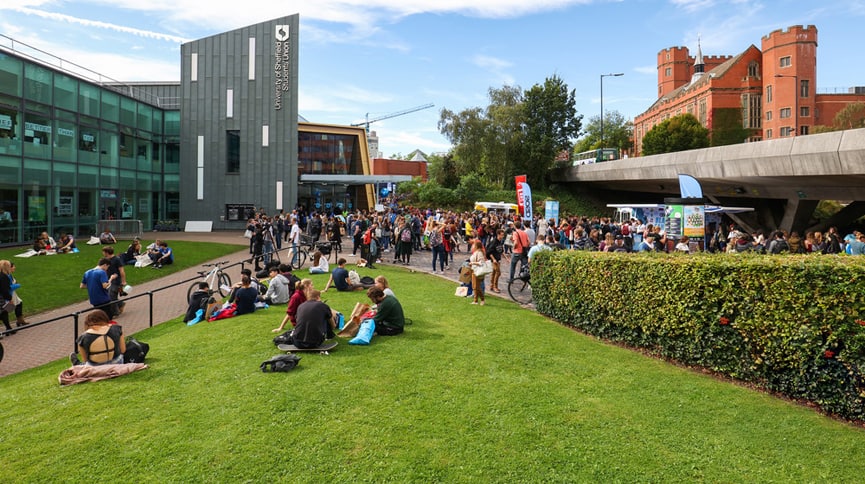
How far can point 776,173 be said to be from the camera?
2445 centimetres

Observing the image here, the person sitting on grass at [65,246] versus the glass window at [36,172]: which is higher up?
the glass window at [36,172]

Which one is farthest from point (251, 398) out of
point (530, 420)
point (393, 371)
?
point (530, 420)

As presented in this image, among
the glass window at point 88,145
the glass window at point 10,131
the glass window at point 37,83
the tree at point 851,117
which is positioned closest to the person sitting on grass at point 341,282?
the glass window at point 10,131

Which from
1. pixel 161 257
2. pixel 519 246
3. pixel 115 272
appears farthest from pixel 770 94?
pixel 115 272

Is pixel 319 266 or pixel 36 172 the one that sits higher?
pixel 36 172

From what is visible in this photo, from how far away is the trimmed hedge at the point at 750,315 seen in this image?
6184 millimetres

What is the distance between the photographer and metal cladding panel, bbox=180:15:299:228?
118 ft

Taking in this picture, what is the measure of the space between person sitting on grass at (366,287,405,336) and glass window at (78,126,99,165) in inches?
993

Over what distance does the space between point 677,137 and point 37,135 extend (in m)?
57.5

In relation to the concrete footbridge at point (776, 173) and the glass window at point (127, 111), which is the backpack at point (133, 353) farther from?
the glass window at point (127, 111)

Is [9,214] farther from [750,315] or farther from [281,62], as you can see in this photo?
[750,315]

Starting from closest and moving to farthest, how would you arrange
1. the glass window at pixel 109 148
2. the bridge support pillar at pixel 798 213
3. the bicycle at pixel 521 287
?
1. the bicycle at pixel 521 287
2. the glass window at pixel 109 148
3. the bridge support pillar at pixel 798 213

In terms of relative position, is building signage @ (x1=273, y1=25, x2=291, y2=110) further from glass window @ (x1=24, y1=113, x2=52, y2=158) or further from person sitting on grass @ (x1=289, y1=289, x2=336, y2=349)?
person sitting on grass @ (x1=289, y1=289, x2=336, y2=349)

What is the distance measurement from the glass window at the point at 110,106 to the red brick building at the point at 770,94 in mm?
63707
